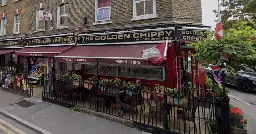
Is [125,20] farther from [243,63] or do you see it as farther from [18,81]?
[18,81]

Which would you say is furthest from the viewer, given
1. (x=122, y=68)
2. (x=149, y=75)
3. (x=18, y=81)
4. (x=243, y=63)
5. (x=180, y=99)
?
(x=18, y=81)

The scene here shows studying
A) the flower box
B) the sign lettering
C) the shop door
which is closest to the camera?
the flower box

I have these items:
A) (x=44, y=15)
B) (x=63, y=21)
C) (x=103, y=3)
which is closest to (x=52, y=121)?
(x=103, y=3)

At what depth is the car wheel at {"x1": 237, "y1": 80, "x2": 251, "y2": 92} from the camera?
13.0 m

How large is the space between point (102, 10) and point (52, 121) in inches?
257

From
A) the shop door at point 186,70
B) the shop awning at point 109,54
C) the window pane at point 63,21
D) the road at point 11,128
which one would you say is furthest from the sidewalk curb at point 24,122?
the window pane at point 63,21

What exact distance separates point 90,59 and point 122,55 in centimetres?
152

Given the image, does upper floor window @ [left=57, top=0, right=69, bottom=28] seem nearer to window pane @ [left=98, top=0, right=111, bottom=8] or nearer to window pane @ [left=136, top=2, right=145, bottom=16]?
window pane @ [left=98, top=0, right=111, bottom=8]

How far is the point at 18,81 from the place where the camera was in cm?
1145

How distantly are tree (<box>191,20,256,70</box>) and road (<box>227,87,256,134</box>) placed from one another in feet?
9.37

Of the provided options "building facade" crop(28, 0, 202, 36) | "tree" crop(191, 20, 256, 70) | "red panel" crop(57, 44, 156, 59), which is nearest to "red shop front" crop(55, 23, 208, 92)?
"red panel" crop(57, 44, 156, 59)

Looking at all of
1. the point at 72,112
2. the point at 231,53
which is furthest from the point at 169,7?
the point at 72,112

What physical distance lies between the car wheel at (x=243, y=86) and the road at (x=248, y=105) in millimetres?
346

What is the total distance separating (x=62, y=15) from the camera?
1295cm
